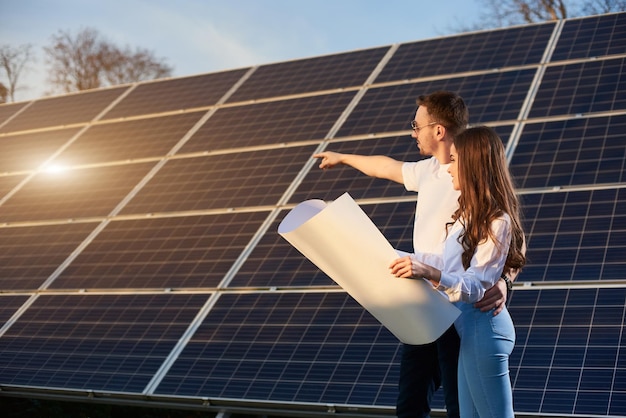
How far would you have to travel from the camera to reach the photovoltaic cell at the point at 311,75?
14109mm

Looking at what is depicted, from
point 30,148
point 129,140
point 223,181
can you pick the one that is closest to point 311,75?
point 129,140

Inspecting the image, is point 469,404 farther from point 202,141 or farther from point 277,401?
point 202,141

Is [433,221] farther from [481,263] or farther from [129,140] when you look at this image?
[129,140]

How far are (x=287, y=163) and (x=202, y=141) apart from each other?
2008 mm

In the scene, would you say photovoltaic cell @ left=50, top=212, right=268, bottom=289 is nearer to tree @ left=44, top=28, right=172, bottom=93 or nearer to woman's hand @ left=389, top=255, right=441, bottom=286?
woman's hand @ left=389, top=255, right=441, bottom=286

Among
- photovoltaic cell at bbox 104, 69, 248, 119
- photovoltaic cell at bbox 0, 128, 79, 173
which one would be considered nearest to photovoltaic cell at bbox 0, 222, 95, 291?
photovoltaic cell at bbox 0, 128, 79, 173

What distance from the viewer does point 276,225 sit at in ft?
35.4

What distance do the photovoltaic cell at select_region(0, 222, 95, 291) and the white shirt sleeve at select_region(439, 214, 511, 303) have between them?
721 cm

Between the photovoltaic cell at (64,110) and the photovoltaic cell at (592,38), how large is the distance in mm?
7472

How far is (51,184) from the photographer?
548 inches

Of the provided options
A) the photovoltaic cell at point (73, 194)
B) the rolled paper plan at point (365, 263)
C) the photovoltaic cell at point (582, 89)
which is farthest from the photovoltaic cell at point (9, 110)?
the rolled paper plan at point (365, 263)

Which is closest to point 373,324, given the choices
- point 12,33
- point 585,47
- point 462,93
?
point 462,93

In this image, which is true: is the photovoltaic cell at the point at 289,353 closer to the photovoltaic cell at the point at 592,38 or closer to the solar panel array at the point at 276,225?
the solar panel array at the point at 276,225

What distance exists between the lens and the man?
19.2 feet
